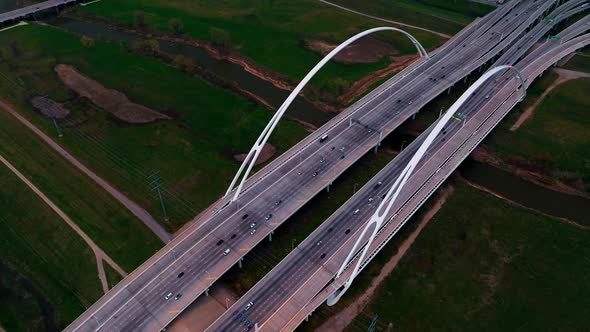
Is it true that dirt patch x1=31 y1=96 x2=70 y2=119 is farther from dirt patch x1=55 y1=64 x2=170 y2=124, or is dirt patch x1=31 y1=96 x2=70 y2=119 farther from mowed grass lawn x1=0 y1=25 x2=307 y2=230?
dirt patch x1=55 y1=64 x2=170 y2=124

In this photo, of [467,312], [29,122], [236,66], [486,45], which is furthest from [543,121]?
[29,122]

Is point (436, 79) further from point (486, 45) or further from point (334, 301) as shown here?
point (334, 301)

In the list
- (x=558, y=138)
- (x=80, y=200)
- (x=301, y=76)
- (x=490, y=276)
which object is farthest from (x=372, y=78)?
(x=80, y=200)

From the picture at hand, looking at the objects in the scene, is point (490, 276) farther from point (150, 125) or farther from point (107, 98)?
point (107, 98)

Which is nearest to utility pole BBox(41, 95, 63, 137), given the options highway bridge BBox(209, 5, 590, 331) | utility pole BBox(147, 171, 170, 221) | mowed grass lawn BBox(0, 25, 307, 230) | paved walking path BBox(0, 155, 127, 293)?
mowed grass lawn BBox(0, 25, 307, 230)

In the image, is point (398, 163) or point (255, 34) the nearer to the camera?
point (398, 163)

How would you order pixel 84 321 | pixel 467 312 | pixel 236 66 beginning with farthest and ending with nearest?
1. pixel 236 66
2. pixel 467 312
3. pixel 84 321
